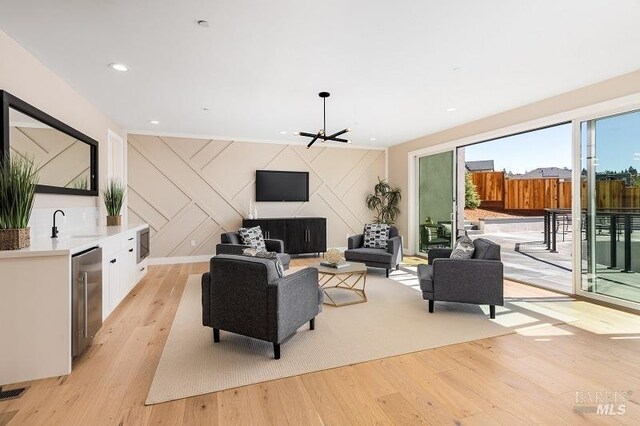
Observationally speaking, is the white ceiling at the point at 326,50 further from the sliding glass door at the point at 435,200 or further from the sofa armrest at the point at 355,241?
the sofa armrest at the point at 355,241

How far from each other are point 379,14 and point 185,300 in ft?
12.4

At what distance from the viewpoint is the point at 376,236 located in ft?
18.9

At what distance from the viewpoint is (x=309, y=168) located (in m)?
7.49

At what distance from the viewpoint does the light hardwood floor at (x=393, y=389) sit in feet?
6.08

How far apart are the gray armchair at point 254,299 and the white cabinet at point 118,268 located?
3.97 ft

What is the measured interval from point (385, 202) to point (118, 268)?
19.6 feet

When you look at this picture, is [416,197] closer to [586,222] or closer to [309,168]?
[309,168]

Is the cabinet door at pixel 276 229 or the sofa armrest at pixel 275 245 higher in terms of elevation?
the cabinet door at pixel 276 229

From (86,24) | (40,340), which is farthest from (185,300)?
(86,24)

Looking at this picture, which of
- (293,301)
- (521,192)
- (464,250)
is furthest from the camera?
(521,192)

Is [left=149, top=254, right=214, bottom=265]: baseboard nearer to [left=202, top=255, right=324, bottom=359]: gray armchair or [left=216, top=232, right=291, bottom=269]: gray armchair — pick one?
[left=216, top=232, right=291, bottom=269]: gray armchair

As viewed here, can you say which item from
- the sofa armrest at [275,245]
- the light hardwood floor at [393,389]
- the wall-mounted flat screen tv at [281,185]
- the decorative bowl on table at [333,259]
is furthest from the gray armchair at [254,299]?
the wall-mounted flat screen tv at [281,185]

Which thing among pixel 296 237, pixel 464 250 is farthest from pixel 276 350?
pixel 296 237

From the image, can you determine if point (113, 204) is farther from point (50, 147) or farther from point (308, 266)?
point (308, 266)
